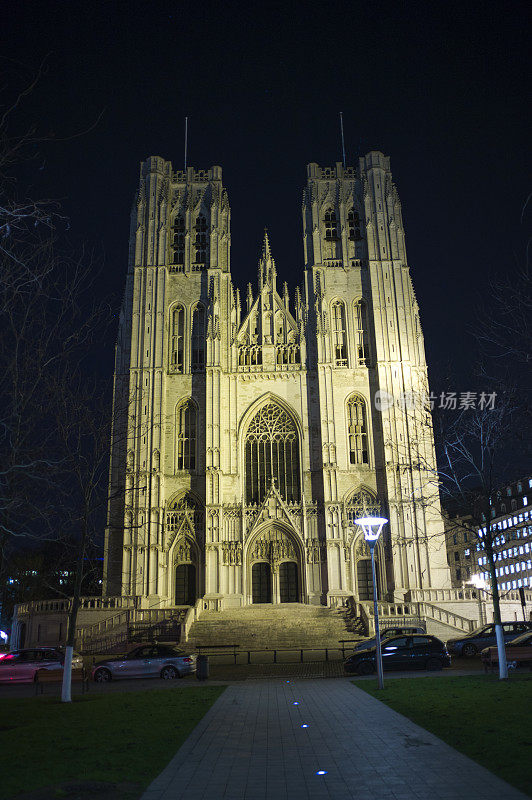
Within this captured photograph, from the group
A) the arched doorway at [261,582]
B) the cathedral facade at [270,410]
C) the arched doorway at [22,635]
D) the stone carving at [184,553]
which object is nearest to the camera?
the arched doorway at [22,635]

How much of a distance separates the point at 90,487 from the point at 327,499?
21639mm

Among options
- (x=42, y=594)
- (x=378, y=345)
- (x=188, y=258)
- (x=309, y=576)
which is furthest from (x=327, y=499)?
(x=42, y=594)

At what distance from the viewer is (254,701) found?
555 inches

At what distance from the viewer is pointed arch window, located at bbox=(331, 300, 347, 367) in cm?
4168

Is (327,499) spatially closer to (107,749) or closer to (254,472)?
(254,472)

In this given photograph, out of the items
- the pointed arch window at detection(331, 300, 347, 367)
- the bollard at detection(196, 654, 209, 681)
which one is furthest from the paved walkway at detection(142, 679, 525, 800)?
the pointed arch window at detection(331, 300, 347, 367)

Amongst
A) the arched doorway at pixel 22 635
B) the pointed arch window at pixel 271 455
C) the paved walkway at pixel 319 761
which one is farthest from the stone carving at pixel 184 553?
the paved walkway at pixel 319 761

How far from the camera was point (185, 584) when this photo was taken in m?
38.3

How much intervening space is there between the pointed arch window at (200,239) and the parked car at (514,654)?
3175 cm

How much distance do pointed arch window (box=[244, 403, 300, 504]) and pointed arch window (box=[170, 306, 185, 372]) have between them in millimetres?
6001

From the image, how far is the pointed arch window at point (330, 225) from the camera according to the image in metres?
44.7

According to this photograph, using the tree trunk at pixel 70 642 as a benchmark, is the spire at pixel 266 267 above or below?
above

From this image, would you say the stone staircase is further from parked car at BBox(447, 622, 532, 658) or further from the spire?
the spire

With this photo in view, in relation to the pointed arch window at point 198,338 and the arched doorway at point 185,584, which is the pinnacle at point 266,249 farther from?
the arched doorway at point 185,584
